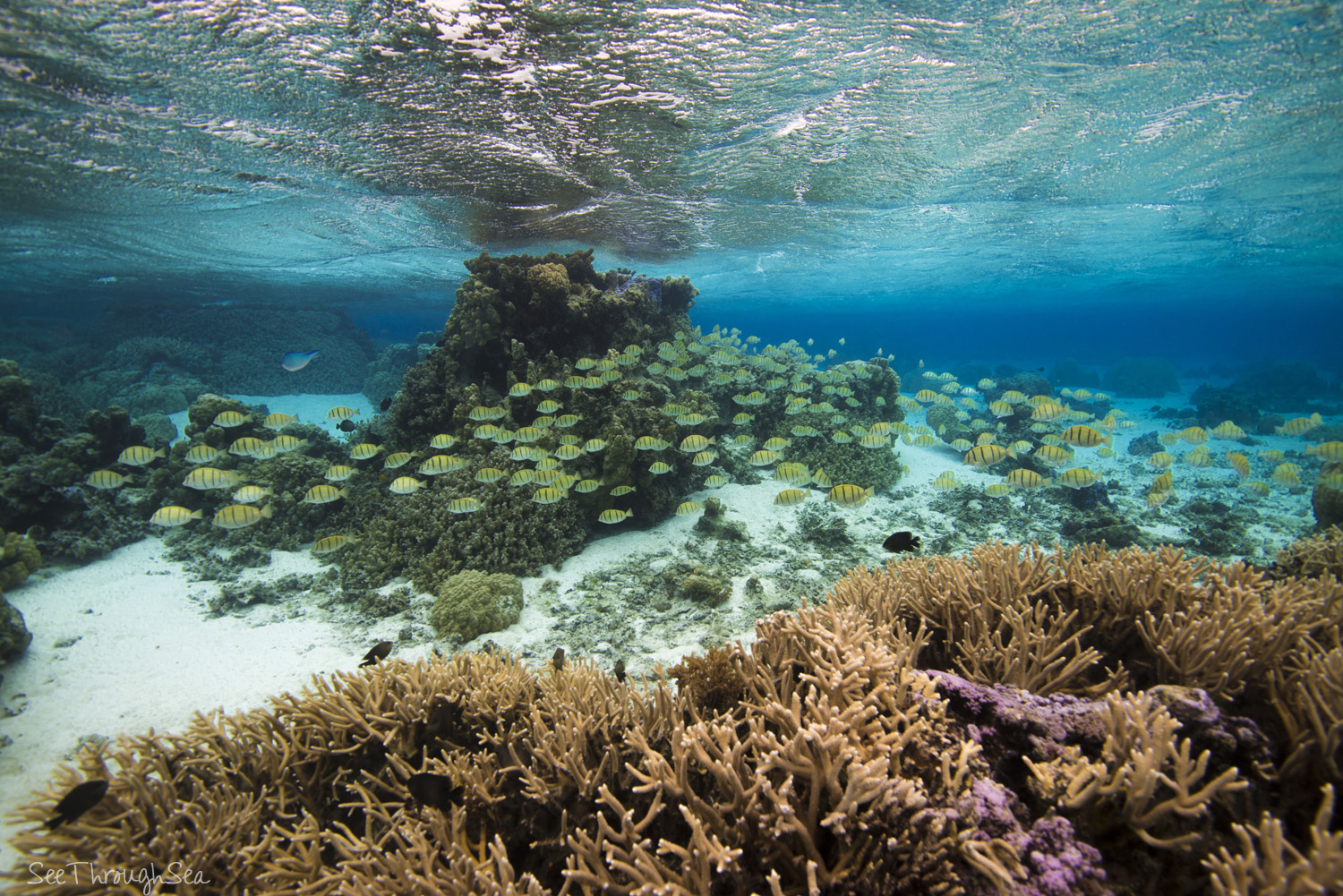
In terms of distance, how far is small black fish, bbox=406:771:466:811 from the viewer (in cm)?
286

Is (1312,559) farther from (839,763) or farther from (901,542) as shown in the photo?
(839,763)

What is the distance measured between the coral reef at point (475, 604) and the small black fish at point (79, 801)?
3689mm

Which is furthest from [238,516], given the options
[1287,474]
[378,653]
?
[1287,474]

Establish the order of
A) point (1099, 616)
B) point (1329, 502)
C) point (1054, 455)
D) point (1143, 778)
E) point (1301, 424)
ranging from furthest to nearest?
point (1301, 424)
point (1054, 455)
point (1329, 502)
point (1099, 616)
point (1143, 778)

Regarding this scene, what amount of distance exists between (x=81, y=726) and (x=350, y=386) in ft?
99.5

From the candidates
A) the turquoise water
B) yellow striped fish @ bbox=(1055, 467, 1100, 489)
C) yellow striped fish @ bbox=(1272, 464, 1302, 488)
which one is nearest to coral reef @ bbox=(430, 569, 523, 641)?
the turquoise water

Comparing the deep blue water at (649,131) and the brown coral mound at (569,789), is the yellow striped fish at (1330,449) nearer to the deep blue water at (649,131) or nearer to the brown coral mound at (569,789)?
the deep blue water at (649,131)

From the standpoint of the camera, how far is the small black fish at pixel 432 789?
113 inches

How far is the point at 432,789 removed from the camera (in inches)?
113

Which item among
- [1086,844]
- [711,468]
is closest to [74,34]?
[711,468]

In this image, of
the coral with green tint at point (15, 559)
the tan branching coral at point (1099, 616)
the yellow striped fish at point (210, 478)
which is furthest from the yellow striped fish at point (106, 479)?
the tan branching coral at point (1099, 616)

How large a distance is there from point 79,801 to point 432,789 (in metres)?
2.10

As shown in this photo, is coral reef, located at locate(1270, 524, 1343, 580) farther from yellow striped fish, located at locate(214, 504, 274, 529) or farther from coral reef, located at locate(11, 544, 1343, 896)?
yellow striped fish, located at locate(214, 504, 274, 529)

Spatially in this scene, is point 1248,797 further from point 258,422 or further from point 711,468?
point 258,422
